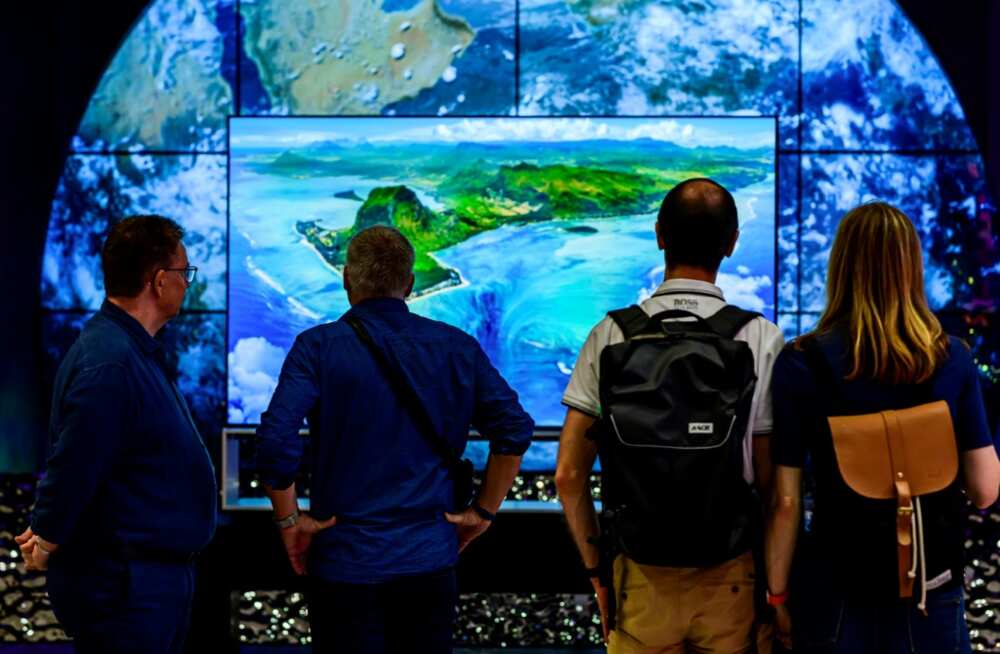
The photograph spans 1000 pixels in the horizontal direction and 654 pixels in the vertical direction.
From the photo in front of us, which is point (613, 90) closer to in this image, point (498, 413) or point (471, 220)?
point (471, 220)

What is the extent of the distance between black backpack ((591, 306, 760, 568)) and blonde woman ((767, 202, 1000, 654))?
9 cm

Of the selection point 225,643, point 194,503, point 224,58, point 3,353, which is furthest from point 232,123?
point 194,503

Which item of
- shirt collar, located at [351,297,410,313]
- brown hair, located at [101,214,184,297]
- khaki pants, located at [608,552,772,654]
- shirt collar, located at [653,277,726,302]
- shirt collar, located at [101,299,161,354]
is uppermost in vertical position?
brown hair, located at [101,214,184,297]

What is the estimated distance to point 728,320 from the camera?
85.6 inches

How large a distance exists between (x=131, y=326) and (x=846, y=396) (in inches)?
59.1

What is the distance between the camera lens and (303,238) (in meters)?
5.23

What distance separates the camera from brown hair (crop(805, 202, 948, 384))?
2.05 m

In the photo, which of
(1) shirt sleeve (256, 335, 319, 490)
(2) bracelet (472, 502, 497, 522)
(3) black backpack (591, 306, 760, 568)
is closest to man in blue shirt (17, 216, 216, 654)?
(1) shirt sleeve (256, 335, 319, 490)

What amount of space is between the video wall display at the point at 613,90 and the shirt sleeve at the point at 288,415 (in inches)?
116

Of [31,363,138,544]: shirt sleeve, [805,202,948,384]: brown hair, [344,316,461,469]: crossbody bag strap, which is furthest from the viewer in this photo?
[344,316,461,469]: crossbody bag strap

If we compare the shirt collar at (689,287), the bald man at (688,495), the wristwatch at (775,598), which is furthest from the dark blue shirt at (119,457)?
the wristwatch at (775,598)

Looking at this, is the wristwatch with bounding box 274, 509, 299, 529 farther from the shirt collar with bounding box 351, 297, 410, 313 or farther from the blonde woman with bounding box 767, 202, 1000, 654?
the blonde woman with bounding box 767, 202, 1000, 654

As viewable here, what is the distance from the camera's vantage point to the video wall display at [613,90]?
5449 millimetres

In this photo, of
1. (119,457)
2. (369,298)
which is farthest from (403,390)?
(119,457)
